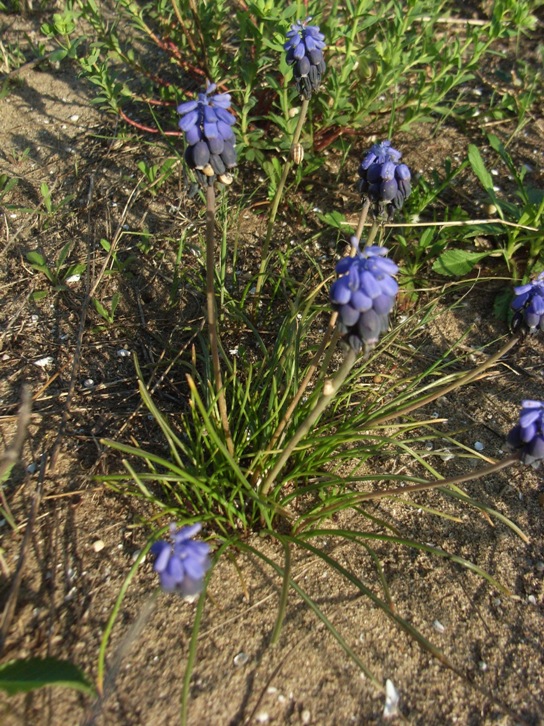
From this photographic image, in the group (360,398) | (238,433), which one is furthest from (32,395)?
(360,398)

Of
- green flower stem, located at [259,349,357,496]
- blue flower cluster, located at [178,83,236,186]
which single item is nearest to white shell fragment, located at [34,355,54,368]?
green flower stem, located at [259,349,357,496]

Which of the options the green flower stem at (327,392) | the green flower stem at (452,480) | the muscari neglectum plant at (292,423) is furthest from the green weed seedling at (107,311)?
the green flower stem at (452,480)

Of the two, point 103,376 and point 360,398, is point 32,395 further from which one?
point 360,398

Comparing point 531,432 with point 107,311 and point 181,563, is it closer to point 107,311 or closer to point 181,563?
point 181,563

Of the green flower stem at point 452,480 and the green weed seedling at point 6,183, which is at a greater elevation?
the green weed seedling at point 6,183

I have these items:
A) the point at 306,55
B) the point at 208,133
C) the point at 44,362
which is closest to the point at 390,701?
the point at 208,133

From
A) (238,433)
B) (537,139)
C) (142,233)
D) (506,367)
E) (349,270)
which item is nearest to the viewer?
(349,270)

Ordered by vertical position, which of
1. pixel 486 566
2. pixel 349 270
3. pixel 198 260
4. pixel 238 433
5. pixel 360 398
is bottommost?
pixel 486 566

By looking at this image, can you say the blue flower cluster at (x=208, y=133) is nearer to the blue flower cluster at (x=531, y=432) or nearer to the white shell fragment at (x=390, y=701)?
the blue flower cluster at (x=531, y=432)
